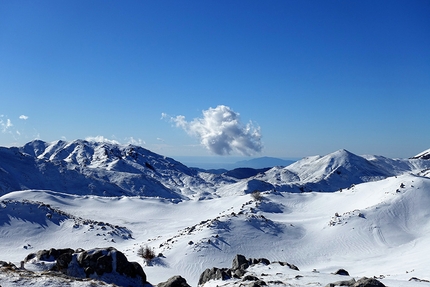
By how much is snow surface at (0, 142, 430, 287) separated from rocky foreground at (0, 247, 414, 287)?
306mm

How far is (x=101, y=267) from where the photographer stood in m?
16.0

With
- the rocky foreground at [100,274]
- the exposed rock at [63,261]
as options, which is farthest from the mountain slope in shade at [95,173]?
the exposed rock at [63,261]

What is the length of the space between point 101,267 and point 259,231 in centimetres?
2215

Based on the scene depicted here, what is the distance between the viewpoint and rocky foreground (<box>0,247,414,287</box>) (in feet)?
42.8

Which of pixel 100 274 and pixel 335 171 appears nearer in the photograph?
pixel 100 274

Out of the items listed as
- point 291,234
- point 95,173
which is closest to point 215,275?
point 291,234

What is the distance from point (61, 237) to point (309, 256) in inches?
1056

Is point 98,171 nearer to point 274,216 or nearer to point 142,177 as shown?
point 142,177

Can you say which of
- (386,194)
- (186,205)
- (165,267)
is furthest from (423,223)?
(186,205)

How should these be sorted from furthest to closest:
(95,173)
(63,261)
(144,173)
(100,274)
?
(144,173)
(95,173)
(63,261)
(100,274)

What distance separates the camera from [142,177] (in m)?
124

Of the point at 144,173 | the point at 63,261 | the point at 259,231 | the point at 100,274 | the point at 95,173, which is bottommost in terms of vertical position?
the point at 259,231

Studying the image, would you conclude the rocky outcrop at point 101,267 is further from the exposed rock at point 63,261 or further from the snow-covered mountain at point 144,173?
the snow-covered mountain at point 144,173

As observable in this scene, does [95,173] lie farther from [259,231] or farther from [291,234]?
[291,234]
